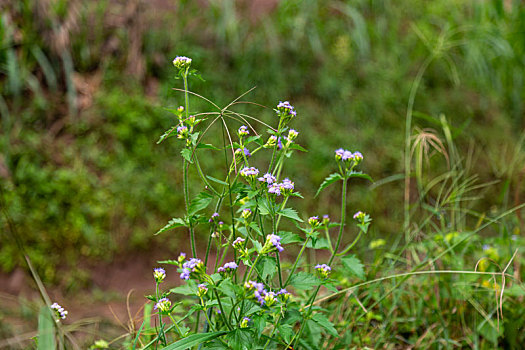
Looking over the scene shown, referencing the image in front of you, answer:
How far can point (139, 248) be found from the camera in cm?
283

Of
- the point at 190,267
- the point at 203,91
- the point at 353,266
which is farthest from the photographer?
the point at 203,91

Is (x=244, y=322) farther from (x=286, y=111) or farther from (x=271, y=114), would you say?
(x=271, y=114)

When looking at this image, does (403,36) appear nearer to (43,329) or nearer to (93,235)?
(93,235)

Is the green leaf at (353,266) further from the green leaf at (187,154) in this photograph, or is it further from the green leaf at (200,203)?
the green leaf at (187,154)

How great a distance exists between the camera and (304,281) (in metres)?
1.22

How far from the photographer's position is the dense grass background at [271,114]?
Answer: 8.44ft

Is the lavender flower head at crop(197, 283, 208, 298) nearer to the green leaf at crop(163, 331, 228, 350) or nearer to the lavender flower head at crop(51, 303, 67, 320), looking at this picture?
the green leaf at crop(163, 331, 228, 350)

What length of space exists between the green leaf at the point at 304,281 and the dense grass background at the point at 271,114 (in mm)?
747

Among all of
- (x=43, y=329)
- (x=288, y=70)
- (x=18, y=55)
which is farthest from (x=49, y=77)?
(x=43, y=329)

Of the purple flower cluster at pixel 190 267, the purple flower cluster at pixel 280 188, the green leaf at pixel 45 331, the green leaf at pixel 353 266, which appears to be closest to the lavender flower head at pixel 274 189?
the purple flower cluster at pixel 280 188

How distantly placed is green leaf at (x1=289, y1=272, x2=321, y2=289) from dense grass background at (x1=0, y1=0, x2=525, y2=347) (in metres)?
0.75

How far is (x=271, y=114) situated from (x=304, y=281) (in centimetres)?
244

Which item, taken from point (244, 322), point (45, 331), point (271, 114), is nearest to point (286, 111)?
point (244, 322)

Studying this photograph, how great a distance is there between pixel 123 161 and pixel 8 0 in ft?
4.36
